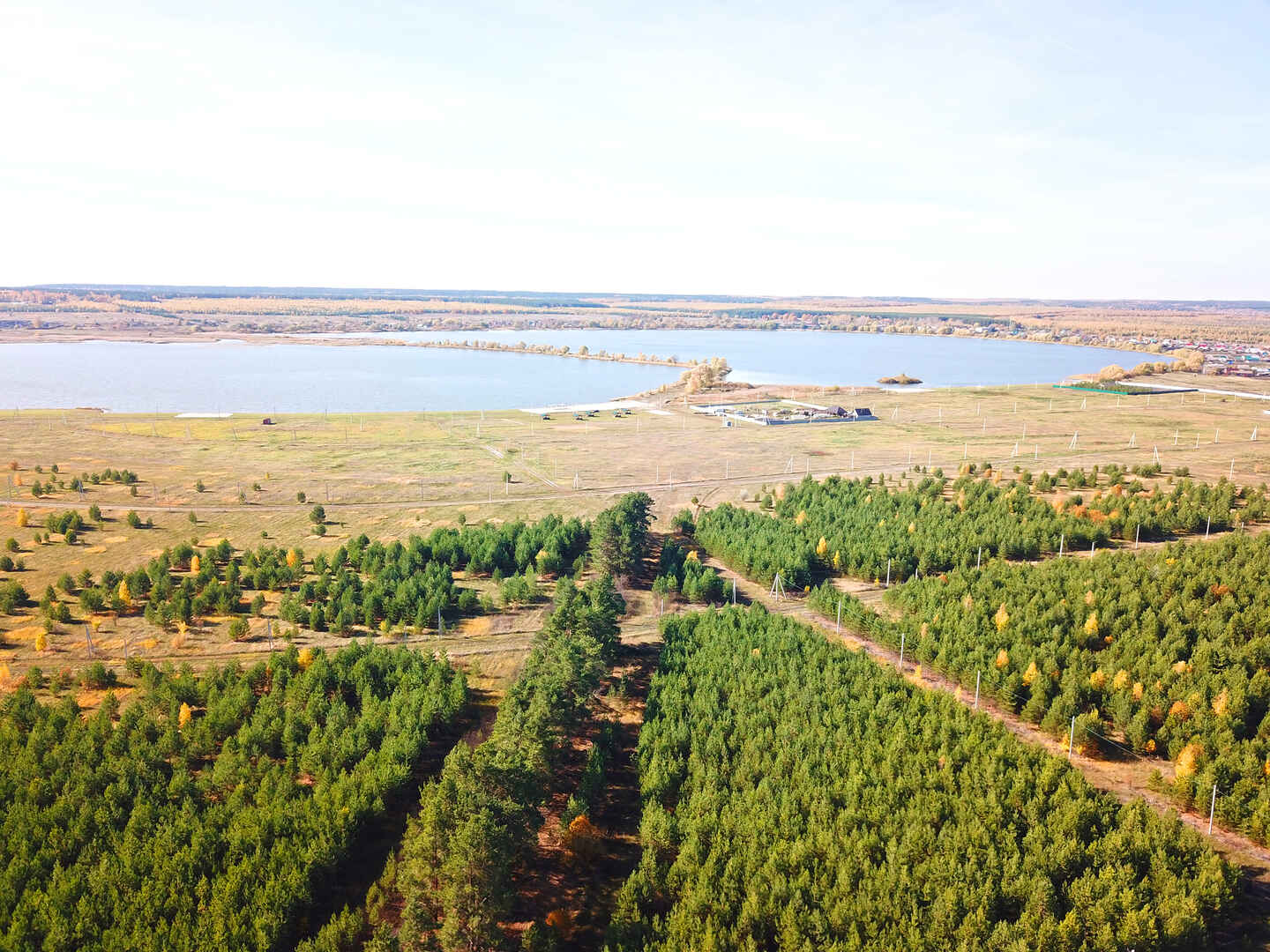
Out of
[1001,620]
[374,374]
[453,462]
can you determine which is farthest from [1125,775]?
[374,374]

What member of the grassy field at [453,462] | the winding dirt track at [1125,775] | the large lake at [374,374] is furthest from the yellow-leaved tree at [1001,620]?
the large lake at [374,374]

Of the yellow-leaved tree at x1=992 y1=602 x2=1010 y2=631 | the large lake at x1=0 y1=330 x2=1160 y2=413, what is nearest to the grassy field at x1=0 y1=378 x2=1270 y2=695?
the large lake at x1=0 y1=330 x2=1160 y2=413

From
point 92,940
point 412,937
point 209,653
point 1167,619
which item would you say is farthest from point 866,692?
point 209,653

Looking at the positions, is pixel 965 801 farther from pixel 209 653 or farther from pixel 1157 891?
pixel 209 653

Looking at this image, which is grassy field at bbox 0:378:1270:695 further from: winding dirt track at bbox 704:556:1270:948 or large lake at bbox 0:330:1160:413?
large lake at bbox 0:330:1160:413

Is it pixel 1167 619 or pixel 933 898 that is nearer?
pixel 933 898

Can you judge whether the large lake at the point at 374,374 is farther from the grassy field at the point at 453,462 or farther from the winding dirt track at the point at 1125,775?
the winding dirt track at the point at 1125,775
